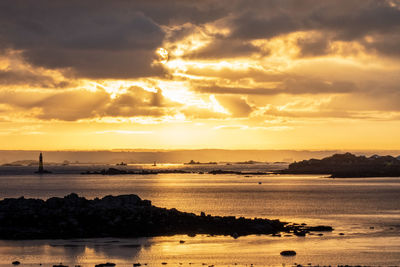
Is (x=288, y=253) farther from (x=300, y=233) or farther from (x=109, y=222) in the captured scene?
(x=109, y=222)

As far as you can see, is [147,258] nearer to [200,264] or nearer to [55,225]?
[200,264]

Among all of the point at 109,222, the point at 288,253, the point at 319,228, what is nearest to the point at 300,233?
the point at 319,228

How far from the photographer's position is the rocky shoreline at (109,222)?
52688 millimetres

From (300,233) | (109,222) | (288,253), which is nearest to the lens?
(288,253)

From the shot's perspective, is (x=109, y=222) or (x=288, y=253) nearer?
(x=288, y=253)

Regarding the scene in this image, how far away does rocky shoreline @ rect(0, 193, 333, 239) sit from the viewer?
5269cm

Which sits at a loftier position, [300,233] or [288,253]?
[300,233]

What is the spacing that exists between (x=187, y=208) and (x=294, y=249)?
42.5 m

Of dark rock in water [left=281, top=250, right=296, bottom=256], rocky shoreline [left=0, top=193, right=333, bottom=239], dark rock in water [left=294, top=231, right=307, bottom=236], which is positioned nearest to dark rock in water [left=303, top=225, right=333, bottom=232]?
rocky shoreline [left=0, top=193, right=333, bottom=239]

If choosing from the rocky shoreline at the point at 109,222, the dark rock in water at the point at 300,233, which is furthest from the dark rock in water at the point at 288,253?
the dark rock in water at the point at 300,233

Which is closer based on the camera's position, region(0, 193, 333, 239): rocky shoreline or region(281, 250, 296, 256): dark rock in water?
region(281, 250, 296, 256): dark rock in water

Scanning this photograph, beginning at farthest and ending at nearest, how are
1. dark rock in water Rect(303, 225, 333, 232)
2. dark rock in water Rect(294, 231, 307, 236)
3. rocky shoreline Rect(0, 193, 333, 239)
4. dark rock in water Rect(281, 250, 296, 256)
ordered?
dark rock in water Rect(303, 225, 333, 232) → rocky shoreline Rect(0, 193, 333, 239) → dark rock in water Rect(294, 231, 307, 236) → dark rock in water Rect(281, 250, 296, 256)

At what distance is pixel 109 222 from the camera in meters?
54.7

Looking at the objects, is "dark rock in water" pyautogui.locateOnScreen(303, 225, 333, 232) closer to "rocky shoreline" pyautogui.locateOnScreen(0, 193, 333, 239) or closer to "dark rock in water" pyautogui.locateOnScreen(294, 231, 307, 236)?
"rocky shoreline" pyautogui.locateOnScreen(0, 193, 333, 239)
